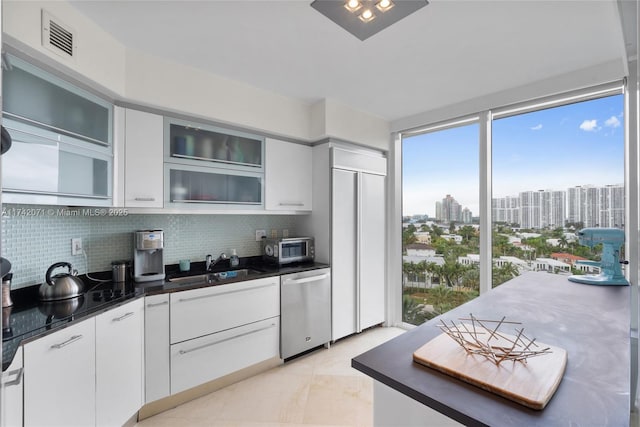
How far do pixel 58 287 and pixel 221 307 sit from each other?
98 cm

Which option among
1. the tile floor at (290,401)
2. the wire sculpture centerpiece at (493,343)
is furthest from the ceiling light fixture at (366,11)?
the tile floor at (290,401)

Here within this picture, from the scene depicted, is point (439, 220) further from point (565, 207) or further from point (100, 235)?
point (100, 235)

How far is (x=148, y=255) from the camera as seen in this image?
7.75 feet

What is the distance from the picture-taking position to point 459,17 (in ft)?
5.90

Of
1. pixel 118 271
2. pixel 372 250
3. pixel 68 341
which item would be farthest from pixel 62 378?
pixel 372 250

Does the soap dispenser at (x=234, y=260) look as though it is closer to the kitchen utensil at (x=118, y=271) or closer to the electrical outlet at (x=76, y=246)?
the kitchen utensil at (x=118, y=271)

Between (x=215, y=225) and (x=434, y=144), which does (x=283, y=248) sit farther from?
(x=434, y=144)

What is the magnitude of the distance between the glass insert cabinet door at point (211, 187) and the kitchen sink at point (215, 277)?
0.58 m

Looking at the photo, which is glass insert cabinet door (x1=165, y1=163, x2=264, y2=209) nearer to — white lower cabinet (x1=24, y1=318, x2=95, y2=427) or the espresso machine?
the espresso machine

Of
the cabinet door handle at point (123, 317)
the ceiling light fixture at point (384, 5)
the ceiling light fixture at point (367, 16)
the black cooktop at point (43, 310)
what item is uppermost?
the ceiling light fixture at point (384, 5)

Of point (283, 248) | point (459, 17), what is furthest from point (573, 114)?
point (283, 248)

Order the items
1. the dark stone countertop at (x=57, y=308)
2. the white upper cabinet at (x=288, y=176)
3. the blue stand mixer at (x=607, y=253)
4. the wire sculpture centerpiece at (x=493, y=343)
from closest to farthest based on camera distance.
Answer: the wire sculpture centerpiece at (x=493, y=343)
the dark stone countertop at (x=57, y=308)
the blue stand mixer at (x=607, y=253)
the white upper cabinet at (x=288, y=176)

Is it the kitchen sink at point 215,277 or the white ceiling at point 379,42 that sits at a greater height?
the white ceiling at point 379,42

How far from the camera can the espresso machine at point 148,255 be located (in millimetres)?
2260
